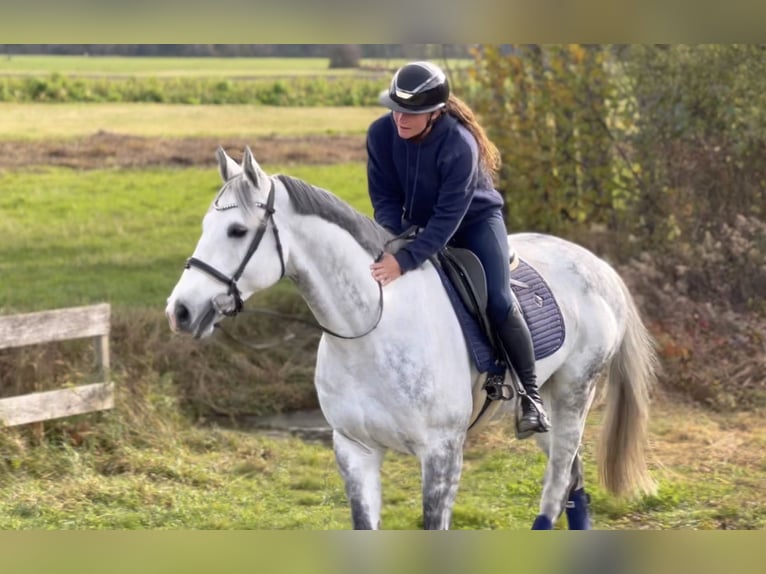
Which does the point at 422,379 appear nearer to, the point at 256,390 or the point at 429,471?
the point at 429,471

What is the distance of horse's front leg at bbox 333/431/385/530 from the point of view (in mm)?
4473

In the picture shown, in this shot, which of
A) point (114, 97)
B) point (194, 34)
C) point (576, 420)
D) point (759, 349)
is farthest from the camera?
point (114, 97)

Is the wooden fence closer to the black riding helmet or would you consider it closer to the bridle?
the bridle

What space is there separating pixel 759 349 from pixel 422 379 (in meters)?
5.73

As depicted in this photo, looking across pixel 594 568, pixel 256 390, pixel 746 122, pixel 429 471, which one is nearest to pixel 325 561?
pixel 429 471

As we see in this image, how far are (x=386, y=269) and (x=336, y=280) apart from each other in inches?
8.1

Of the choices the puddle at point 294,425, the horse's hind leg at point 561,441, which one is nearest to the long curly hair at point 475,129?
the horse's hind leg at point 561,441

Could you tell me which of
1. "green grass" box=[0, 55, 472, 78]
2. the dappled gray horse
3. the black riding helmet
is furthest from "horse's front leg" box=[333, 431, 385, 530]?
"green grass" box=[0, 55, 472, 78]

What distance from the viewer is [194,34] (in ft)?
14.2

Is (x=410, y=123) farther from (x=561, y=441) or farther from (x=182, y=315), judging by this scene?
(x=561, y=441)

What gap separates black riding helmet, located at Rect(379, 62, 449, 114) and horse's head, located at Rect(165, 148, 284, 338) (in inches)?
23.9

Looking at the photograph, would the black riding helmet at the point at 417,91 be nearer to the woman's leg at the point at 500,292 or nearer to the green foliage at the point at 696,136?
the woman's leg at the point at 500,292

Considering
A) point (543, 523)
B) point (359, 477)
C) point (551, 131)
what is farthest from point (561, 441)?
point (551, 131)

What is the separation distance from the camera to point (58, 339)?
25.1 feet
